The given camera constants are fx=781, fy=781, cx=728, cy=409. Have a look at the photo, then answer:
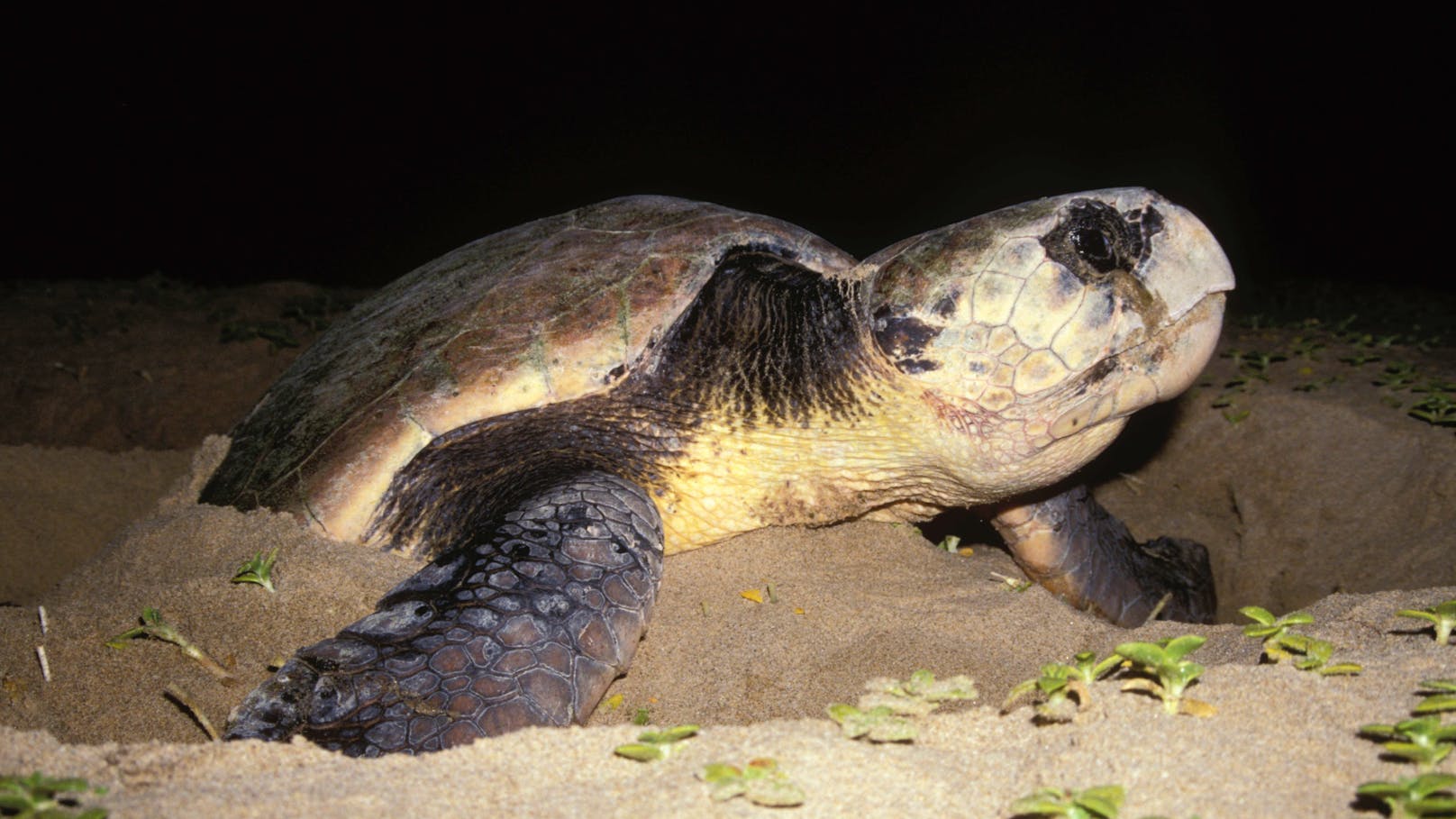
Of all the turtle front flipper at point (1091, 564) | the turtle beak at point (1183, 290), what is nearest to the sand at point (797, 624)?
the turtle front flipper at point (1091, 564)

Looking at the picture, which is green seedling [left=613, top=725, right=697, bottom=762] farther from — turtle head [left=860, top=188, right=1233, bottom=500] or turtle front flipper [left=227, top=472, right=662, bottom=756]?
turtle head [left=860, top=188, right=1233, bottom=500]

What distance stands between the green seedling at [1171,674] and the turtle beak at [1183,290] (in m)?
1.03

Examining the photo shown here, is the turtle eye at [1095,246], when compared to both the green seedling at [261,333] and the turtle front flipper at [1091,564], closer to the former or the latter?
the turtle front flipper at [1091,564]

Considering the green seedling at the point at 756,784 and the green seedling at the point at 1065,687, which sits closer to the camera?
the green seedling at the point at 756,784

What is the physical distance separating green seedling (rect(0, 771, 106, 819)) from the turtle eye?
2063 millimetres

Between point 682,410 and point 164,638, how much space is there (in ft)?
4.41

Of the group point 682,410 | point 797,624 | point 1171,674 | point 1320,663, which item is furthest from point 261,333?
point 1320,663

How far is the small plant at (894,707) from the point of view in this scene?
1.09 metres

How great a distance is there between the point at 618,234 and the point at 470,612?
142cm

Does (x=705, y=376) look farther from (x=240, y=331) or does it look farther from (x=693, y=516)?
(x=240, y=331)

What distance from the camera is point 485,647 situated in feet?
4.91

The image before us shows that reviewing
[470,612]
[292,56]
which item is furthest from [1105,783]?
[292,56]

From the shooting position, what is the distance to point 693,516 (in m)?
2.35

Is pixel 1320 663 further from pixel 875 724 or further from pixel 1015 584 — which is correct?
pixel 1015 584
